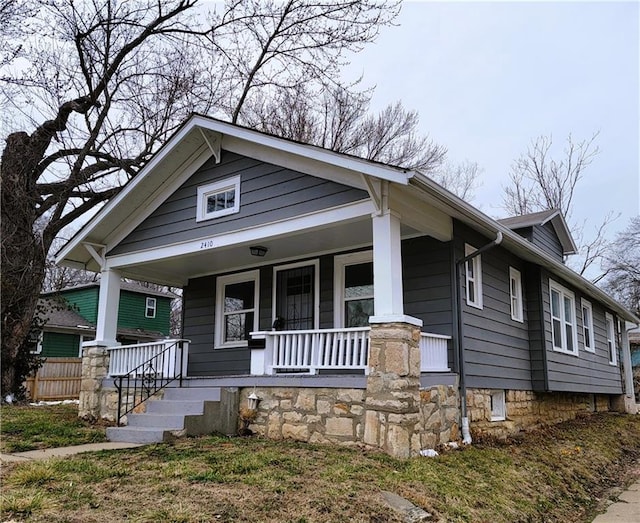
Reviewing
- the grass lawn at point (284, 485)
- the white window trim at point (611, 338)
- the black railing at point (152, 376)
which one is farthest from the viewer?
the white window trim at point (611, 338)

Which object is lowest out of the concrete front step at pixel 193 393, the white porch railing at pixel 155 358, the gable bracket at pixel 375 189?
the concrete front step at pixel 193 393

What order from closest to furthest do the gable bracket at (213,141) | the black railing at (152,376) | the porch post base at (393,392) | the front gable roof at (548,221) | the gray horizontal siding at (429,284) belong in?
the porch post base at (393,392), the gray horizontal siding at (429,284), the gable bracket at (213,141), the black railing at (152,376), the front gable roof at (548,221)

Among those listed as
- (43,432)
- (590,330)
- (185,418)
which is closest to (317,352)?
(185,418)

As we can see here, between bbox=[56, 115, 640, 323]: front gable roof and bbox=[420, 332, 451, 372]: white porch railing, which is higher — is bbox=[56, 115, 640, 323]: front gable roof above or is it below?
above

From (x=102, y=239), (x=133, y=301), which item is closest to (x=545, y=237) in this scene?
(x=102, y=239)

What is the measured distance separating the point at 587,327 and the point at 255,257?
846 centimetres

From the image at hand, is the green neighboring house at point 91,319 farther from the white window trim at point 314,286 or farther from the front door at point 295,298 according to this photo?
the front door at point 295,298

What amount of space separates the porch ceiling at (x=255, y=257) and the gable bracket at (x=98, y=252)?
1.22 ft

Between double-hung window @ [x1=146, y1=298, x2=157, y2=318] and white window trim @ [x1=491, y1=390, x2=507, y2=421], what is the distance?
64.9ft

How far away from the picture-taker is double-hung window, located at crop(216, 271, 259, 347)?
10625 millimetres

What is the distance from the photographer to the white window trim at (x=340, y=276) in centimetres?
919

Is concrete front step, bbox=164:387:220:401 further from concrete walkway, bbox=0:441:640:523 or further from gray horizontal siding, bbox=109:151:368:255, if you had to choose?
gray horizontal siding, bbox=109:151:368:255

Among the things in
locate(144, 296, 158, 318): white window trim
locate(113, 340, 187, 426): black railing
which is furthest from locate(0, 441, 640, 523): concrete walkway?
locate(144, 296, 158, 318): white window trim

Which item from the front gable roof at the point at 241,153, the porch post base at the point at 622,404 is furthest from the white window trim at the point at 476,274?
the porch post base at the point at 622,404
